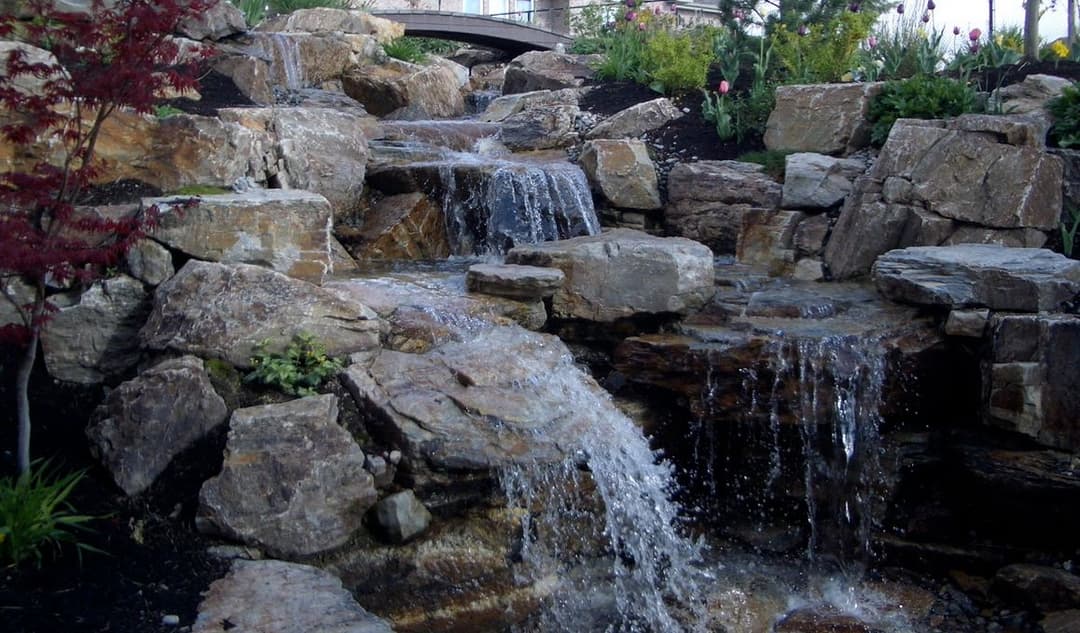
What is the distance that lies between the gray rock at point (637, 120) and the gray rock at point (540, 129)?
28cm

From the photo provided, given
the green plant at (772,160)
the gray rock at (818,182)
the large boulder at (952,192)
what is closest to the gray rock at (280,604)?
the large boulder at (952,192)

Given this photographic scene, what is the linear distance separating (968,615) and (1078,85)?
193 inches

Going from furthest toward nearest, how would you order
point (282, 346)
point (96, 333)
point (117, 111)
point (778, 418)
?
point (117, 111), point (778, 418), point (96, 333), point (282, 346)

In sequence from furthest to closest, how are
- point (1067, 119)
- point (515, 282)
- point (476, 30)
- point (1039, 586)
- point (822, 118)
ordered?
point (476, 30) < point (822, 118) < point (1067, 119) < point (515, 282) < point (1039, 586)

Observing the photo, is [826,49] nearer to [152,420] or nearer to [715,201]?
[715,201]

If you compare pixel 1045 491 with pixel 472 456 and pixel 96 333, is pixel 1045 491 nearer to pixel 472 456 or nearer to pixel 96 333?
pixel 472 456

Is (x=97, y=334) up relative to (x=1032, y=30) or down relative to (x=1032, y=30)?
down

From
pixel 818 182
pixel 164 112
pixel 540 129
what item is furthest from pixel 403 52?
pixel 818 182

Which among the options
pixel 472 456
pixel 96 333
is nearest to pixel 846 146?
pixel 472 456

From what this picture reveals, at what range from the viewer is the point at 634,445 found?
546cm

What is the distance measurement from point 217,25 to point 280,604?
A: 6907 mm

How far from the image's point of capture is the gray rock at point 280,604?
3.72 m

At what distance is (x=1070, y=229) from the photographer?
743 cm

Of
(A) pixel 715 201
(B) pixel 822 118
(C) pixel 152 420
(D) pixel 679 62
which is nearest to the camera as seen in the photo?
(C) pixel 152 420
